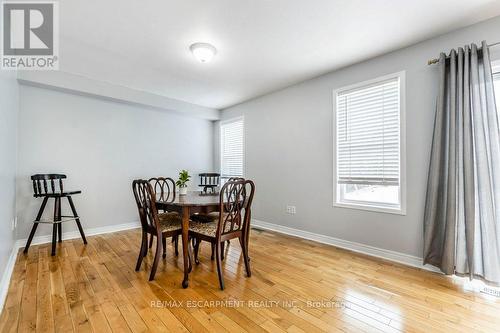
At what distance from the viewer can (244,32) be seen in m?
2.39

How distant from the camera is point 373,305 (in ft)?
6.07

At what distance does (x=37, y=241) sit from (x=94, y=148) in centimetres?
149

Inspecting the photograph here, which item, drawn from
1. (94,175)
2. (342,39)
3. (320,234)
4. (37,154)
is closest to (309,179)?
(320,234)

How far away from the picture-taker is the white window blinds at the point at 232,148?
4914 mm

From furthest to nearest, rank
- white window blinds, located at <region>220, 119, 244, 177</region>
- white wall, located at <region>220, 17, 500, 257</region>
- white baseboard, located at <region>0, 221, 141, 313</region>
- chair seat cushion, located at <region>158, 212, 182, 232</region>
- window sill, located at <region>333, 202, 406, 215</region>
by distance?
white window blinds, located at <region>220, 119, 244, 177</region> → window sill, located at <region>333, 202, 406, 215</region> → white wall, located at <region>220, 17, 500, 257</region> → chair seat cushion, located at <region>158, 212, 182, 232</region> → white baseboard, located at <region>0, 221, 141, 313</region>

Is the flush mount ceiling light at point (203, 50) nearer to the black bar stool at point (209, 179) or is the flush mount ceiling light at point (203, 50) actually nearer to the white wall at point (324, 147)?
the white wall at point (324, 147)

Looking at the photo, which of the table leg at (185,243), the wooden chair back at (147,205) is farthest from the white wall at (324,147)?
the wooden chair back at (147,205)

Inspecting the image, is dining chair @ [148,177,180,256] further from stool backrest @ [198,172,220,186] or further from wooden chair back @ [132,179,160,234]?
stool backrest @ [198,172,220,186]

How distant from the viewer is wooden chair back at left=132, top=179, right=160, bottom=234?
2.24m

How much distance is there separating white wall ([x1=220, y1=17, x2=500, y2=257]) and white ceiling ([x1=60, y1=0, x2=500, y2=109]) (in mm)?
163

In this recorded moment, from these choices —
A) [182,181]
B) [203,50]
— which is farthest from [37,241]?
[203,50]

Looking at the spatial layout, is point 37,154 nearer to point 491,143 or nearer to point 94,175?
point 94,175

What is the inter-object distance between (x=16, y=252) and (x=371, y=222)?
4.35 meters

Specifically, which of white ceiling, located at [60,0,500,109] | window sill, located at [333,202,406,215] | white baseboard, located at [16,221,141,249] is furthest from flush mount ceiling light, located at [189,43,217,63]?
white baseboard, located at [16,221,141,249]
